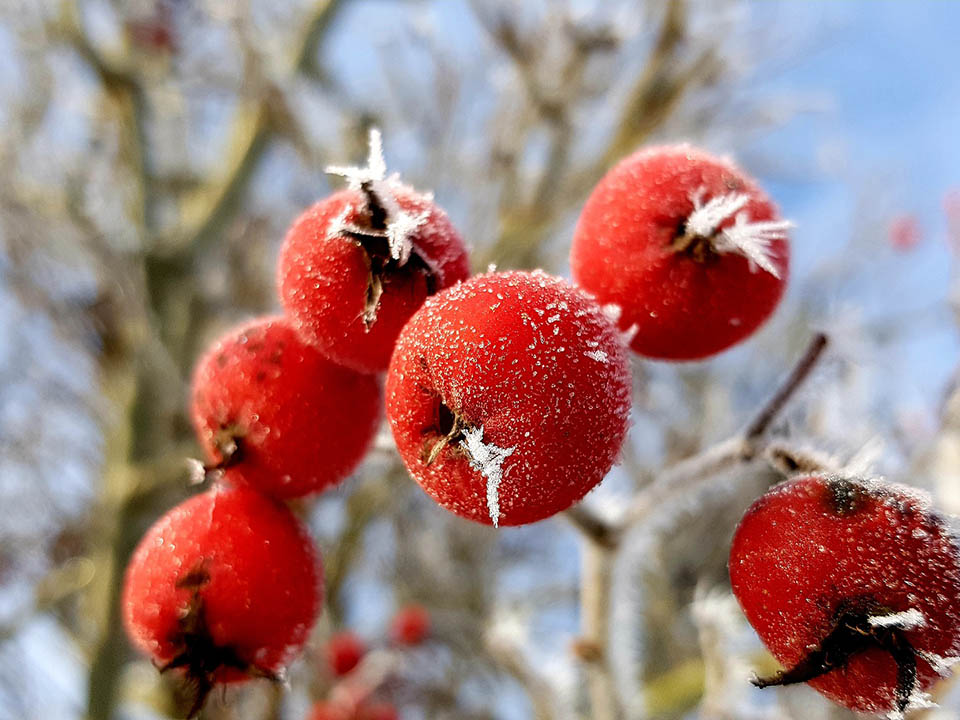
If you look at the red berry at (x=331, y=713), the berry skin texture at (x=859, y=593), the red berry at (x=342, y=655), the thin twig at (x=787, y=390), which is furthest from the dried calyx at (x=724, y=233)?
the red berry at (x=342, y=655)

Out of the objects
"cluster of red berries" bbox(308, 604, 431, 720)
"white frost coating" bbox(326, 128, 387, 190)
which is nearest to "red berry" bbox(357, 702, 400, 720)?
"cluster of red berries" bbox(308, 604, 431, 720)

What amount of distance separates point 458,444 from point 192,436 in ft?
12.4

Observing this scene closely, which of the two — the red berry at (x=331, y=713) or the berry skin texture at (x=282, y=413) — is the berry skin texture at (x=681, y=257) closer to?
the berry skin texture at (x=282, y=413)

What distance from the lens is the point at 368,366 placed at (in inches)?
32.0

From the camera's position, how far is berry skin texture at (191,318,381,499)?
33.6 inches

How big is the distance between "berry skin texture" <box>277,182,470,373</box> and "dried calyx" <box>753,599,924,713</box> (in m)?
0.52

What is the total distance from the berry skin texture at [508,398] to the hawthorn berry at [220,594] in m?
0.28

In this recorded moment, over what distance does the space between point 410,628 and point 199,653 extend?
3.10 metres

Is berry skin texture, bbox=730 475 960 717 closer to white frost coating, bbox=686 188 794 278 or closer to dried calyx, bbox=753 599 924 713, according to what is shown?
dried calyx, bbox=753 599 924 713

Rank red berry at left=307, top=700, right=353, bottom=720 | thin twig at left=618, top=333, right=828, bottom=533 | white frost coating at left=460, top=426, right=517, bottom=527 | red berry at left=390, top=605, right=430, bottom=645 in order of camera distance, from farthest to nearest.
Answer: red berry at left=390, top=605, right=430, bottom=645 → red berry at left=307, top=700, right=353, bottom=720 → thin twig at left=618, top=333, right=828, bottom=533 → white frost coating at left=460, top=426, right=517, bottom=527

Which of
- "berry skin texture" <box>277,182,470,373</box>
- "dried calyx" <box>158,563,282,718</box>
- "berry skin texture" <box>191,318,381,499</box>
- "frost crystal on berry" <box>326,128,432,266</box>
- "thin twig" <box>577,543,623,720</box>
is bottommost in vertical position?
"thin twig" <box>577,543,623,720</box>

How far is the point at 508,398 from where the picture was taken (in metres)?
0.60

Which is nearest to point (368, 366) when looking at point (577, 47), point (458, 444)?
point (458, 444)

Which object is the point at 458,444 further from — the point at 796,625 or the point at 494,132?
the point at 494,132
